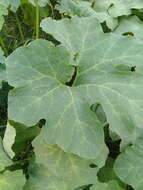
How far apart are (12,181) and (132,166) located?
451mm

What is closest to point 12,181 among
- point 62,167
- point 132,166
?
point 62,167

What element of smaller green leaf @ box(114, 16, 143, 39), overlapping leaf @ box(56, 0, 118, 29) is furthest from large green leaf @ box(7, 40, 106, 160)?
smaller green leaf @ box(114, 16, 143, 39)

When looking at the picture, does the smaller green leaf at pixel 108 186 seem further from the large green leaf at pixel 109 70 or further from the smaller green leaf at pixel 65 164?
the large green leaf at pixel 109 70

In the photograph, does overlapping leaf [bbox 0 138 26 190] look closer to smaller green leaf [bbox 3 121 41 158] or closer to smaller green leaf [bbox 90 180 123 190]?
smaller green leaf [bbox 3 121 41 158]

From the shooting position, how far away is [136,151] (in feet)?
5.79

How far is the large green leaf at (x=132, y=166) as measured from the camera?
1.72 meters

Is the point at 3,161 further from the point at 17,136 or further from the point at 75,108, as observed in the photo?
the point at 75,108

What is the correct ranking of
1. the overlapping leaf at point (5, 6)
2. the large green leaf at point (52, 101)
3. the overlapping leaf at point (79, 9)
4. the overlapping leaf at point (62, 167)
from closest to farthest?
1. the large green leaf at point (52, 101)
2. the overlapping leaf at point (62, 167)
3. the overlapping leaf at point (5, 6)
4. the overlapping leaf at point (79, 9)

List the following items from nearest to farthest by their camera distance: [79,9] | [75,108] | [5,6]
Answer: [75,108] < [5,6] < [79,9]

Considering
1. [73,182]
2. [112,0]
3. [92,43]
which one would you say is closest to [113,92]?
[92,43]

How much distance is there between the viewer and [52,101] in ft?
5.36

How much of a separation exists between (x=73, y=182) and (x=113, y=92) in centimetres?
36

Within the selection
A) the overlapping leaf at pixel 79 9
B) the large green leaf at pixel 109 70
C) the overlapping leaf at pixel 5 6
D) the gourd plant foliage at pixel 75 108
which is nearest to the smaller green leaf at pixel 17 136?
the gourd plant foliage at pixel 75 108

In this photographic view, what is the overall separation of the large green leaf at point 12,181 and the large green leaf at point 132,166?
36 centimetres
